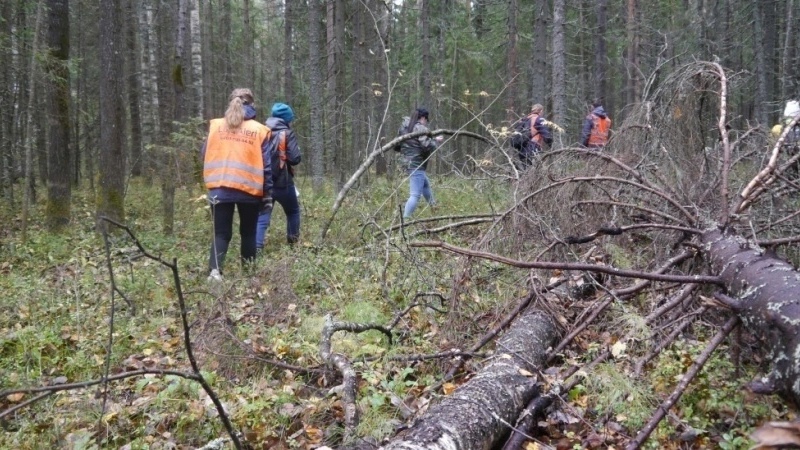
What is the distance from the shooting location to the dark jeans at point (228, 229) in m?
5.83

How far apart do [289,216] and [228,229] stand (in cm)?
135

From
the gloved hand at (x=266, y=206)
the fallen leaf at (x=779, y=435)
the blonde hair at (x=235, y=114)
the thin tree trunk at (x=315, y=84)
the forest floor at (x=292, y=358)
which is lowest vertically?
the forest floor at (x=292, y=358)

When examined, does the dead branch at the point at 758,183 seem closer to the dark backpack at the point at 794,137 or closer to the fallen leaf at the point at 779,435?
the dark backpack at the point at 794,137

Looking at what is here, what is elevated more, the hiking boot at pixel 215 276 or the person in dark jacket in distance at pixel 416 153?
the person in dark jacket in distance at pixel 416 153

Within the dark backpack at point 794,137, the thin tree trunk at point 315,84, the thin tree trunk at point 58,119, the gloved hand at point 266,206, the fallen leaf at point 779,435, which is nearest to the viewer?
the fallen leaf at point 779,435

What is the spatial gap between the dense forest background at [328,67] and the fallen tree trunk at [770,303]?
237cm

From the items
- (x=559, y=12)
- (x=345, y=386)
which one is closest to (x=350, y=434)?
(x=345, y=386)

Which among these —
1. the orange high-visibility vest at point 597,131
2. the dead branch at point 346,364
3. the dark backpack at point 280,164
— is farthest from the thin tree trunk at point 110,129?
the orange high-visibility vest at point 597,131

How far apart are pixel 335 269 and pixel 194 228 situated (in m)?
4.65

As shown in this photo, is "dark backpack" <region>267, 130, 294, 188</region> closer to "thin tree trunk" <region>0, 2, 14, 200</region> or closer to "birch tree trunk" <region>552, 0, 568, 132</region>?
"thin tree trunk" <region>0, 2, 14, 200</region>

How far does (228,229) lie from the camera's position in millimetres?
5969

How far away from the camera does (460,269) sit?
3973mm

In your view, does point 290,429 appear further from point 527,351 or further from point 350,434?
point 527,351

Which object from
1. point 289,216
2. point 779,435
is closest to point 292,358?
point 779,435
